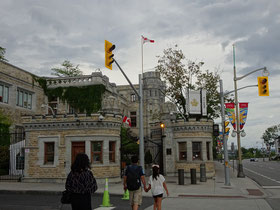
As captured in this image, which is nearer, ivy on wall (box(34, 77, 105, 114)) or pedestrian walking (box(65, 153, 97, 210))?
pedestrian walking (box(65, 153, 97, 210))

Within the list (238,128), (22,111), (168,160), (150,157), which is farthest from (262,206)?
(22,111)

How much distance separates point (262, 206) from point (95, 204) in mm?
6465

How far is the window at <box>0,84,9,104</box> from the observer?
1035 inches

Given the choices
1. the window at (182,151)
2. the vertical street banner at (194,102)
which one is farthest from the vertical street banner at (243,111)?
the window at (182,151)

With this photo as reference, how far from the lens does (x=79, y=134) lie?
1906 cm

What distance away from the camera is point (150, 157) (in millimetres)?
28469

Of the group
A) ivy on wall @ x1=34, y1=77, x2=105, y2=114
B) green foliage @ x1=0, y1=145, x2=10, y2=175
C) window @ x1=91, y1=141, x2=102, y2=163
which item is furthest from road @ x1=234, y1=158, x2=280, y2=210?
green foliage @ x1=0, y1=145, x2=10, y2=175

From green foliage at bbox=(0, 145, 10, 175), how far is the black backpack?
19.1 m

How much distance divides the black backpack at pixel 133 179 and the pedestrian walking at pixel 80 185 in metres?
2.69

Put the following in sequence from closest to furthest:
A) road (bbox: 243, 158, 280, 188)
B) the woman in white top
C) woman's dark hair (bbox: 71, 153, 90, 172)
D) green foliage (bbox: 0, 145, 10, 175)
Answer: woman's dark hair (bbox: 71, 153, 90, 172)
the woman in white top
road (bbox: 243, 158, 280, 188)
green foliage (bbox: 0, 145, 10, 175)

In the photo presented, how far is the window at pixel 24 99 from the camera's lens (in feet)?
93.7

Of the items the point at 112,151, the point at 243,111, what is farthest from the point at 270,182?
the point at 112,151

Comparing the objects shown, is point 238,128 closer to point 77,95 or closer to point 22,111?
point 77,95

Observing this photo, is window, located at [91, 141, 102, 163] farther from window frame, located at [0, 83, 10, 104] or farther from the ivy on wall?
window frame, located at [0, 83, 10, 104]
